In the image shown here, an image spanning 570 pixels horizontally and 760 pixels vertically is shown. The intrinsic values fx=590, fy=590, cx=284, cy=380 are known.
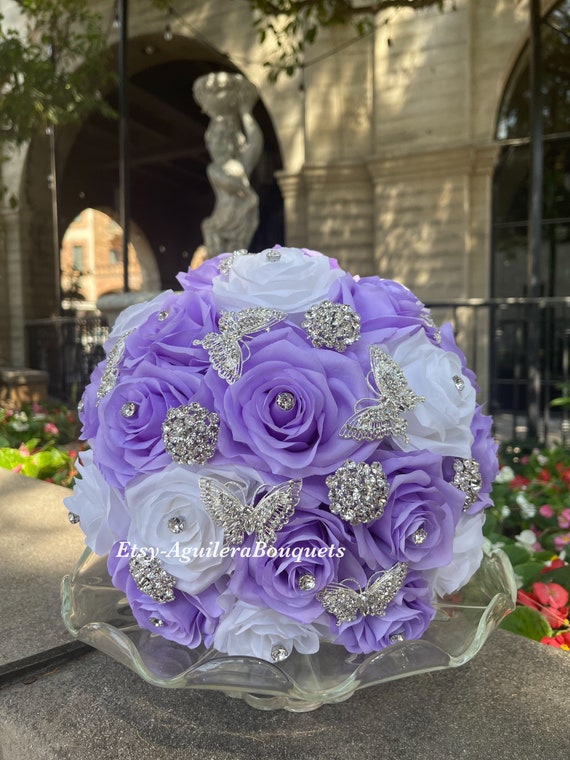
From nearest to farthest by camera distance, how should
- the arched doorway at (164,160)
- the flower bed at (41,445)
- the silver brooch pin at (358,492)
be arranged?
the silver brooch pin at (358,492)
the flower bed at (41,445)
the arched doorway at (164,160)

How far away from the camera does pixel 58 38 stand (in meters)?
6.96

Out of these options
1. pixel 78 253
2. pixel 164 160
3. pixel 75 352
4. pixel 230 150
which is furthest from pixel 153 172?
pixel 78 253

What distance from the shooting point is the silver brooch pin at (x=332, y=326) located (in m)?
0.71

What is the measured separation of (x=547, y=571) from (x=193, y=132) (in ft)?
52.6

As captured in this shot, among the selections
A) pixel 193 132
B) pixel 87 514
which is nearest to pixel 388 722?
pixel 87 514

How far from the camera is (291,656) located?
71 cm

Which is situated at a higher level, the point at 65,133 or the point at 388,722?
the point at 65,133

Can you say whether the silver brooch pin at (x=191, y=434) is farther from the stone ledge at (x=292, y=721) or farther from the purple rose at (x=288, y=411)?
the stone ledge at (x=292, y=721)

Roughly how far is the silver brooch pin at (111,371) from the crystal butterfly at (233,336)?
5.4 inches

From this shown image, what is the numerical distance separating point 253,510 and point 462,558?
0.30 metres

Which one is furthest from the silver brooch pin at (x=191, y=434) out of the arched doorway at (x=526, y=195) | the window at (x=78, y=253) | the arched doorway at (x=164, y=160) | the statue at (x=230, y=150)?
the window at (x=78, y=253)

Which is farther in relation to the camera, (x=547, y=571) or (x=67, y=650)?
(x=547, y=571)

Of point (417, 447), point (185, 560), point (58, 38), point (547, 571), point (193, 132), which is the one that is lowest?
point (547, 571)

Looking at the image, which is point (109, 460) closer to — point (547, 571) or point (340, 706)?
point (340, 706)
